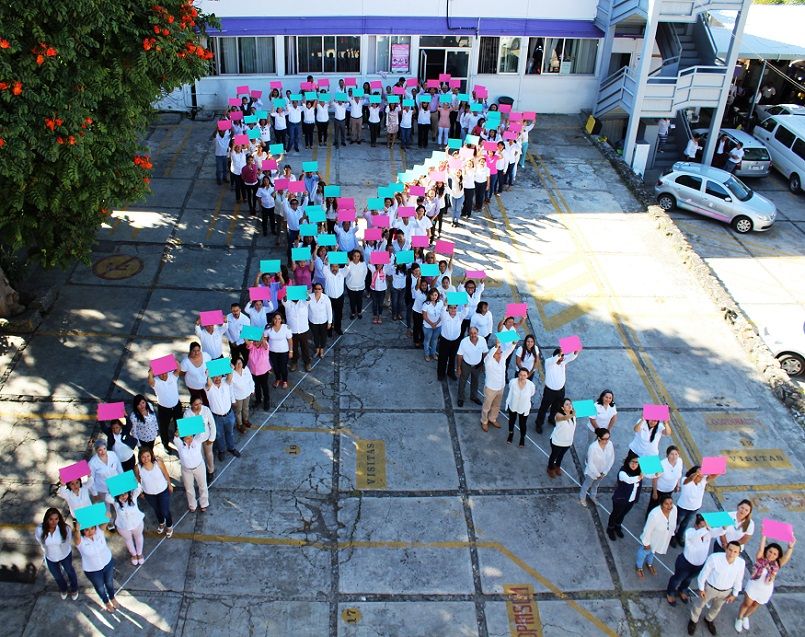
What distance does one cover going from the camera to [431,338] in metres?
13.2

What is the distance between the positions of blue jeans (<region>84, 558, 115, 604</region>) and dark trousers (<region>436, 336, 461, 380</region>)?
592cm

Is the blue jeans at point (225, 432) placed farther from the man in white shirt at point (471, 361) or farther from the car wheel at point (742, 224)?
the car wheel at point (742, 224)

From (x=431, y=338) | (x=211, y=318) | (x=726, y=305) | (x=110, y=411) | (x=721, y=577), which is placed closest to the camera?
(x=721, y=577)

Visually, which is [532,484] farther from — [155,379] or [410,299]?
[155,379]

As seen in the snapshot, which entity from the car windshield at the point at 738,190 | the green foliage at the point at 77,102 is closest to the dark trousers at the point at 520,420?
the green foliage at the point at 77,102

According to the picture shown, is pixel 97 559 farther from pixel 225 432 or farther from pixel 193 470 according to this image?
pixel 225 432

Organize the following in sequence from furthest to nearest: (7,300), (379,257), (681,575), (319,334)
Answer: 1. (7,300)
2. (379,257)
3. (319,334)
4. (681,575)

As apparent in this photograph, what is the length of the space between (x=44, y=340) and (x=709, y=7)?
19.1 metres

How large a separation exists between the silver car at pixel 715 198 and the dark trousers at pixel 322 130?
9.48 meters

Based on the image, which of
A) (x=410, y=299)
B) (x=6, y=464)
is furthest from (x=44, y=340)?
(x=410, y=299)

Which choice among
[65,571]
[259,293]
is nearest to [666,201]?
[259,293]

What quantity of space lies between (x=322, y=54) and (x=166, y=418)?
1642 cm

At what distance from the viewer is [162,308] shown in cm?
1453

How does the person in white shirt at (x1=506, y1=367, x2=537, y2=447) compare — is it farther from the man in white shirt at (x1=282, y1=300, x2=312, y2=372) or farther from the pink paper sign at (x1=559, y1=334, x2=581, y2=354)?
the man in white shirt at (x1=282, y1=300, x2=312, y2=372)
